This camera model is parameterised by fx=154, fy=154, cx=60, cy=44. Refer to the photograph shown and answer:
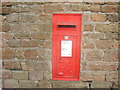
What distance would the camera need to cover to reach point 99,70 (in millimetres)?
2434

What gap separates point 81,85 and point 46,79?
22.6 inches

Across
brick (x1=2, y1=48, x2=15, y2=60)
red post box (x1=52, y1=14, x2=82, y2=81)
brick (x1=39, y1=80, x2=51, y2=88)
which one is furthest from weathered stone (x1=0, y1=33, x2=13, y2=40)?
brick (x1=39, y1=80, x2=51, y2=88)

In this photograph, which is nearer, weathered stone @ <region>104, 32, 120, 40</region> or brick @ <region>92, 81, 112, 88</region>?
weathered stone @ <region>104, 32, 120, 40</region>

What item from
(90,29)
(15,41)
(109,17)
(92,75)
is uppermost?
(109,17)

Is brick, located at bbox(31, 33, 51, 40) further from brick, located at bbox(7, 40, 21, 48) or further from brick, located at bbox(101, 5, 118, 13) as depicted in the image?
brick, located at bbox(101, 5, 118, 13)

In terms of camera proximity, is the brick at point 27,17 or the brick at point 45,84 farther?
the brick at point 45,84

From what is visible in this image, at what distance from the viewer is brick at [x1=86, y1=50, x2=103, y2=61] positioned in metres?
2.39

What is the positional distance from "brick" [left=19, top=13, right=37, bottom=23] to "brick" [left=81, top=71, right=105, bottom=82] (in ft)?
3.76

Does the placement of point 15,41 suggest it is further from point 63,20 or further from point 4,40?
point 63,20

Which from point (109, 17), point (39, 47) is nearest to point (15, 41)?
point (39, 47)

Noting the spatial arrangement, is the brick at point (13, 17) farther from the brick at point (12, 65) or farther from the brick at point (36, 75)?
the brick at point (36, 75)

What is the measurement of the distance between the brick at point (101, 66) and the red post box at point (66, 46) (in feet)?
0.67

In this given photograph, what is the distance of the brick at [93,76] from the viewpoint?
2445 mm

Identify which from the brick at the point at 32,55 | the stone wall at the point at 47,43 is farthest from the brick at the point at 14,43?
the brick at the point at 32,55
